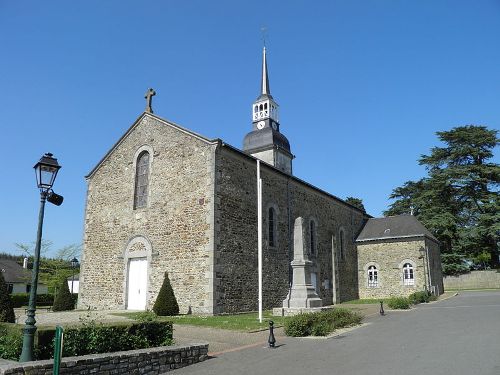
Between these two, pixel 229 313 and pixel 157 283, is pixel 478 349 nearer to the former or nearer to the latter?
pixel 229 313

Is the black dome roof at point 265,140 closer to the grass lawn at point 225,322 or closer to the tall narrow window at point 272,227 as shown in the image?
the tall narrow window at point 272,227

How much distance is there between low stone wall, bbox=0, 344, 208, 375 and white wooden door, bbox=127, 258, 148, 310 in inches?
428

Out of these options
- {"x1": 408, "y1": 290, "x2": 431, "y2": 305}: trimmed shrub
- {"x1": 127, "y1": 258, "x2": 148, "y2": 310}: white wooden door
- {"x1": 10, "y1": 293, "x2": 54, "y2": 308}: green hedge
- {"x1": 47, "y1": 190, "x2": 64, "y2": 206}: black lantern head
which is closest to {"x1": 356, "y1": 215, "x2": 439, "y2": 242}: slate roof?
{"x1": 408, "y1": 290, "x2": 431, "y2": 305}: trimmed shrub

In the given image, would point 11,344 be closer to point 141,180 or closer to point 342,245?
point 141,180

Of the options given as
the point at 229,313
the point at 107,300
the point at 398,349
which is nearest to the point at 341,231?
the point at 229,313

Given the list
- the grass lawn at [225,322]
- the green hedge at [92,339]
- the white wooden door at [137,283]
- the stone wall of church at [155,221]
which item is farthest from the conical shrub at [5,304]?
the white wooden door at [137,283]

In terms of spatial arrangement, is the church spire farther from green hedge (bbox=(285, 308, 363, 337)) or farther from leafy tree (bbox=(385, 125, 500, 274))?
green hedge (bbox=(285, 308, 363, 337))

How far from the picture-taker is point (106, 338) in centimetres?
761

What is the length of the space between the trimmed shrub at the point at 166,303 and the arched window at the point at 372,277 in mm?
19134

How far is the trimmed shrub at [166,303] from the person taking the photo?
16203 millimetres

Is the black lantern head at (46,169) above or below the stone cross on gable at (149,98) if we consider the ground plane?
below

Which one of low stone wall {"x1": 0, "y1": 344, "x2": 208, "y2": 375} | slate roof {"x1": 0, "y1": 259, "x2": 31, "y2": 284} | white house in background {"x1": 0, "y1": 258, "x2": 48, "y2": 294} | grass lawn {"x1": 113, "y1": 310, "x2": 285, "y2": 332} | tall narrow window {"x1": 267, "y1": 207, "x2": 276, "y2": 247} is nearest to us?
low stone wall {"x1": 0, "y1": 344, "x2": 208, "y2": 375}

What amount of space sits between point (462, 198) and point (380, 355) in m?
42.4

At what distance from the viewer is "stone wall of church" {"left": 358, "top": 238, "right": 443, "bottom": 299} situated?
97.0ft
